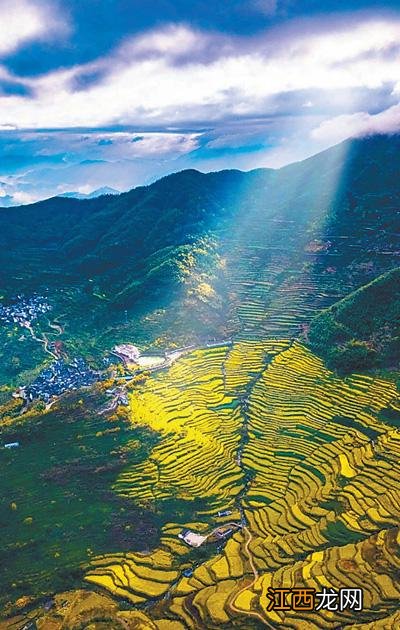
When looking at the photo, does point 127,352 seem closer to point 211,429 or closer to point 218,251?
point 211,429

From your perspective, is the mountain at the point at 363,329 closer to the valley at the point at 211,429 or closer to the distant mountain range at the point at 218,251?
the valley at the point at 211,429

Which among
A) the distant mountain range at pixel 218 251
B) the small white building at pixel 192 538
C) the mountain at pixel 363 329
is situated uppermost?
the distant mountain range at pixel 218 251

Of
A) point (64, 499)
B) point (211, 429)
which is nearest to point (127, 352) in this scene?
point (211, 429)

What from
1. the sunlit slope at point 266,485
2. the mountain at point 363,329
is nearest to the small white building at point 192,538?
the sunlit slope at point 266,485

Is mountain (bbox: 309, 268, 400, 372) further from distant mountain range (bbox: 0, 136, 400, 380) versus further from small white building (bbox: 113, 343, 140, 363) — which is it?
small white building (bbox: 113, 343, 140, 363)

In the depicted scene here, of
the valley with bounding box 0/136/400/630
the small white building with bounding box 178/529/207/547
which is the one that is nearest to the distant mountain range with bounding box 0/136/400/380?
the valley with bounding box 0/136/400/630
